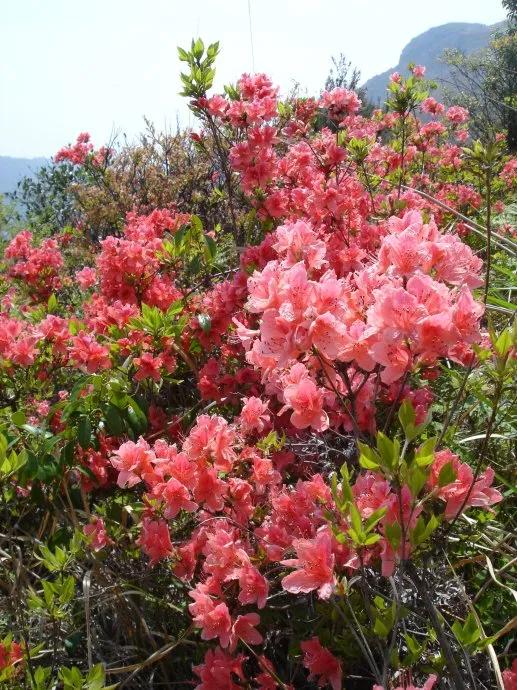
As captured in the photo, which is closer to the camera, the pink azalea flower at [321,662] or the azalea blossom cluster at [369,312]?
the azalea blossom cluster at [369,312]

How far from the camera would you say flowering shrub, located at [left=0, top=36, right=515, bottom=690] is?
3.79 ft

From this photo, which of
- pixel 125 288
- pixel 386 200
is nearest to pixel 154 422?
pixel 125 288

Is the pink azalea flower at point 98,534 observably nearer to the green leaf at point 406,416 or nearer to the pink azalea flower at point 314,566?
the pink azalea flower at point 314,566

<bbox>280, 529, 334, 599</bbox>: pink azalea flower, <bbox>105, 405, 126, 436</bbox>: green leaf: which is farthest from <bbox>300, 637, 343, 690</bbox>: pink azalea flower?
<bbox>105, 405, 126, 436</bbox>: green leaf

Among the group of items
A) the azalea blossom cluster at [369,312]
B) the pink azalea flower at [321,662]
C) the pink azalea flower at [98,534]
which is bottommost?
the pink azalea flower at [321,662]

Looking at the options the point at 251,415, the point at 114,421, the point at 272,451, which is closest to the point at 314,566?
the point at 251,415

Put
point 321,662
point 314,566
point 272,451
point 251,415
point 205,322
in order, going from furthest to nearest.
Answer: point 205,322 → point 272,451 → point 251,415 → point 321,662 → point 314,566

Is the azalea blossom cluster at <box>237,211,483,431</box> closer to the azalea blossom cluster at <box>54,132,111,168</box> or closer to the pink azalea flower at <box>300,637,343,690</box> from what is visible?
the pink azalea flower at <box>300,637,343,690</box>

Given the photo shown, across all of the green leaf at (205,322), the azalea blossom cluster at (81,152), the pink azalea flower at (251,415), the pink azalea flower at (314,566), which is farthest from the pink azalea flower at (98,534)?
the azalea blossom cluster at (81,152)

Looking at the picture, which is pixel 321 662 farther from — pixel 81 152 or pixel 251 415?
pixel 81 152

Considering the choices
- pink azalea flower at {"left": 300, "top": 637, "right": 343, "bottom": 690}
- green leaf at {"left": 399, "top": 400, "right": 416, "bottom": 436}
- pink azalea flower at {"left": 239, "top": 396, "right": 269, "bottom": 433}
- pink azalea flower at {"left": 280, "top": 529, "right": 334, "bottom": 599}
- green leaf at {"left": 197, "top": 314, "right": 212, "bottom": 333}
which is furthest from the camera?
green leaf at {"left": 197, "top": 314, "right": 212, "bottom": 333}

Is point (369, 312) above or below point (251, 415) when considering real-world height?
above

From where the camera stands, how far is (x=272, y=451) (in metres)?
1.87

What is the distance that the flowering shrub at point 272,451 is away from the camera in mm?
1155
